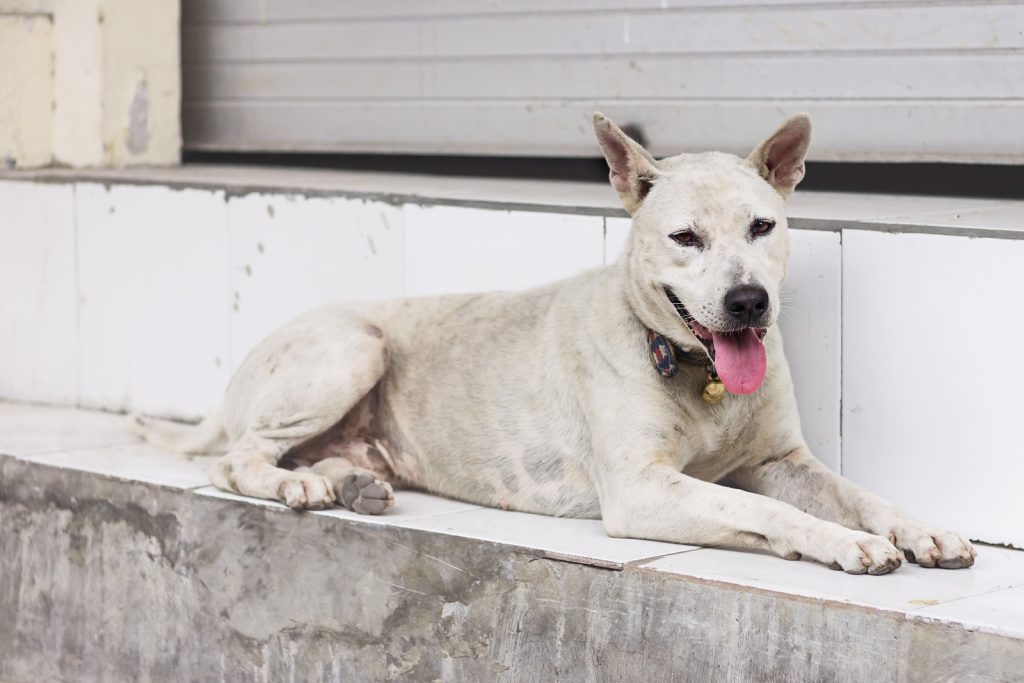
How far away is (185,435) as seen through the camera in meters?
5.82

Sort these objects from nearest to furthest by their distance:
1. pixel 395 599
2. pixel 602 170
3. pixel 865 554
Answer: pixel 865 554 → pixel 395 599 → pixel 602 170

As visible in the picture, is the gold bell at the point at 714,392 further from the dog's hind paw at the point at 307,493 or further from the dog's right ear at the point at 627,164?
the dog's hind paw at the point at 307,493

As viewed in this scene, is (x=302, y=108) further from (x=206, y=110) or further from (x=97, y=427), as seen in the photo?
(x=97, y=427)

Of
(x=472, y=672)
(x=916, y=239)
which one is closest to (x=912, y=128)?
(x=916, y=239)

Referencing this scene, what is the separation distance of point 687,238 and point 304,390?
4.74ft

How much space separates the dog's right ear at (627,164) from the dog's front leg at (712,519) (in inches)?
29.1

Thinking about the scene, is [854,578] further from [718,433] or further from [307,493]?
[307,493]

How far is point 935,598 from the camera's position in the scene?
377 cm

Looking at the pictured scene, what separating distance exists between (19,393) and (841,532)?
427cm

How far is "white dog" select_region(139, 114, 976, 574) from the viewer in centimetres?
422

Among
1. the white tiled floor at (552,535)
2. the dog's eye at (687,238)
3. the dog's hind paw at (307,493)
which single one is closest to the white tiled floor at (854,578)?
the white tiled floor at (552,535)

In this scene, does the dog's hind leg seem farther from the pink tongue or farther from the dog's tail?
the pink tongue

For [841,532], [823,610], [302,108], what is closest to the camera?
[823,610]

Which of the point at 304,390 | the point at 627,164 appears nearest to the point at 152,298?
the point at 304,390
